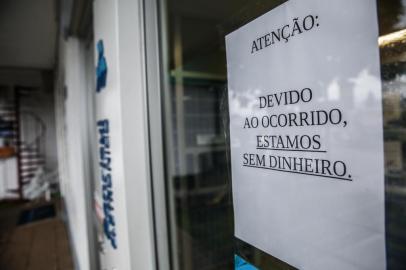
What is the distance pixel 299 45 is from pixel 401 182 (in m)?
0.21

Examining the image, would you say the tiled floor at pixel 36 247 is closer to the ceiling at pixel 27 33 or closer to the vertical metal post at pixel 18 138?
the vertical metal post at pixel 18 138

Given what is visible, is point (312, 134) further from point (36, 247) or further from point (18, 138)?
point (18, 138)

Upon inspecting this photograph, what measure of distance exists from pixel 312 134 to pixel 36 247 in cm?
399

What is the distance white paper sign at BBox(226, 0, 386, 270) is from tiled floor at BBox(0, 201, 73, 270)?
10.0 feet

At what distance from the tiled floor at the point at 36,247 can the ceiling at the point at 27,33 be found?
2.64 meters

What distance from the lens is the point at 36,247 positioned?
333 cm

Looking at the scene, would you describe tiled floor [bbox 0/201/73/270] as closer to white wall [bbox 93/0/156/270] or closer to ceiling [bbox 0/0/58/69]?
white wall [bbox 93/0/156/270]

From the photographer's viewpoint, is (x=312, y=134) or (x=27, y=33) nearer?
(x=312, y=134)

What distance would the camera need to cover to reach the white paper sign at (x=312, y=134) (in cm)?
30

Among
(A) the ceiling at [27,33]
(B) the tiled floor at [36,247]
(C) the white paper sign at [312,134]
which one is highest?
(A) the ceiling at [27,33]

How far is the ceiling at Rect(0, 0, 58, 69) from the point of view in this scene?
2.62 meters

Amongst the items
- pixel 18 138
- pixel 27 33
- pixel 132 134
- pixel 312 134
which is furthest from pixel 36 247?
pixel 312 134

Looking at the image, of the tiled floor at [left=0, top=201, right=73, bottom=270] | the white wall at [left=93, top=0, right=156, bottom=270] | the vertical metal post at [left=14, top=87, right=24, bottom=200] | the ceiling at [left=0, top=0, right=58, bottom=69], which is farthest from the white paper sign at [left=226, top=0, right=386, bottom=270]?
the vertical metal post at [left=14, top=87, right=24, bottom=200]

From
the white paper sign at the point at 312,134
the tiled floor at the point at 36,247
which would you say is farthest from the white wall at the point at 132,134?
the tiled floor at the point at 36,247
